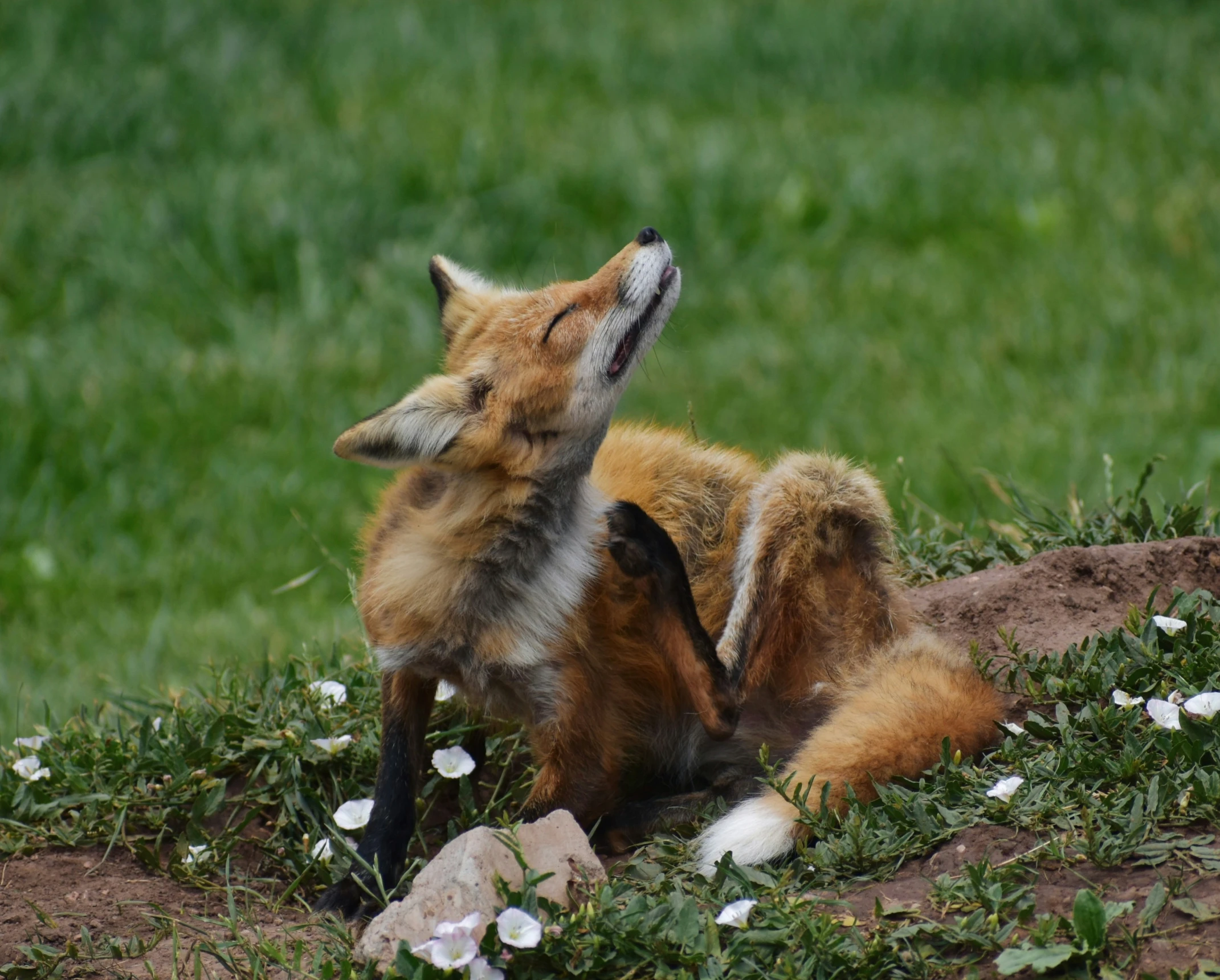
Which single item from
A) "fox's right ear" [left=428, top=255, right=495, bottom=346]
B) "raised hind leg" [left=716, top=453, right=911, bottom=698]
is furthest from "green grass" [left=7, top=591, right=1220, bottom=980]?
"fox's right ear" [left=428, top=255, right=495, bottom=346]

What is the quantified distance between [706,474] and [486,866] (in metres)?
1.70

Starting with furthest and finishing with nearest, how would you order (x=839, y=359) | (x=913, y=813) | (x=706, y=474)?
(x=839, y=359)
(x=706, y=474)
(x=913, y=813)

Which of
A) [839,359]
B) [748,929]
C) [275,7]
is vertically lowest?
[839,359]

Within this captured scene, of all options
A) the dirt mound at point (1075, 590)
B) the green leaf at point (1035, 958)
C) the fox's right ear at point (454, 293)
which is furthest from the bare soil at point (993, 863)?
the fox's right ear at point (454, 293)

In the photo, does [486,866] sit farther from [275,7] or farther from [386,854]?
[275,7]

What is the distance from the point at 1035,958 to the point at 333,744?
6.73 feet

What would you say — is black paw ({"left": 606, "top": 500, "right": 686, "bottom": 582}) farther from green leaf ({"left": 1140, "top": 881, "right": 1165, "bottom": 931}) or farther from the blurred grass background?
the blurred grass background

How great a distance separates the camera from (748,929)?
2760 mm

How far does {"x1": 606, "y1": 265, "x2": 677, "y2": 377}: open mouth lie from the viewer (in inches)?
139

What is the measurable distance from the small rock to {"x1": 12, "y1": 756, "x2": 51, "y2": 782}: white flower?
A: 53.6 inches

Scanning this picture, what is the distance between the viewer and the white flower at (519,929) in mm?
2670

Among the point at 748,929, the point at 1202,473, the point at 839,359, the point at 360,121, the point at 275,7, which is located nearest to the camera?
the point at 748,929

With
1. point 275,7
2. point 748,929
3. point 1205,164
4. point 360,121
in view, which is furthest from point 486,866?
point 275,7

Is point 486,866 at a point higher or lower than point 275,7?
lower
